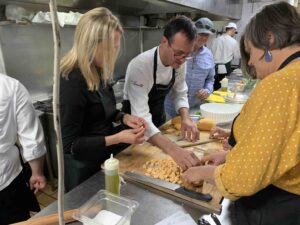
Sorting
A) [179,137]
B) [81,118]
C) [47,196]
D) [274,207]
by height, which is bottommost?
[47,196]

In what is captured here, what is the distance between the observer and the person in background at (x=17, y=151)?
3.59ft

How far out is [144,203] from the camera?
871 millimetres

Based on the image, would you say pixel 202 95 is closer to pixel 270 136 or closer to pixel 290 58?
pixel 290 58

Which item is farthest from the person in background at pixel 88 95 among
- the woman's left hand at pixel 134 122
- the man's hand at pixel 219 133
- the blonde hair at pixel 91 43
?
the man's hand at pixel 219 133

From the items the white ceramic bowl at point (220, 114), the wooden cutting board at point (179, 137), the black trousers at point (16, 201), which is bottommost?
the black trousers at point (16, 201)

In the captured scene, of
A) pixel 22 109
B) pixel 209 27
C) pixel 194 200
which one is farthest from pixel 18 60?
pixel 194 200

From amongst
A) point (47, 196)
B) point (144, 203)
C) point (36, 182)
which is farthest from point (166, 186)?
point (47, 196)

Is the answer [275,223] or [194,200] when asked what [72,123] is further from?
[275,223]

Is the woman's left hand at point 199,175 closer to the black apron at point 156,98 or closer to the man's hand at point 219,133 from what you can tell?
the man's hand at point 219,133

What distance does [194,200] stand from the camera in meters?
0.86

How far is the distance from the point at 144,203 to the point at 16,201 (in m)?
0.70

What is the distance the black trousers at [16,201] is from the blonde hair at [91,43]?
59 centimetres

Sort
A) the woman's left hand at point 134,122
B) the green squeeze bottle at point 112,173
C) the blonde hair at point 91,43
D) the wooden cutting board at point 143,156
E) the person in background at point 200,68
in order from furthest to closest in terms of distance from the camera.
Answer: the person in background at point 200,68, the woman's left hand at point 134,122, the blonde hair at point 91,43, the wooden cutting board at point 143,156, the green squeeze bottle at point 112,173

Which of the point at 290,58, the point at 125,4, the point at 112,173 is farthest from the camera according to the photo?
the point at 125,4
